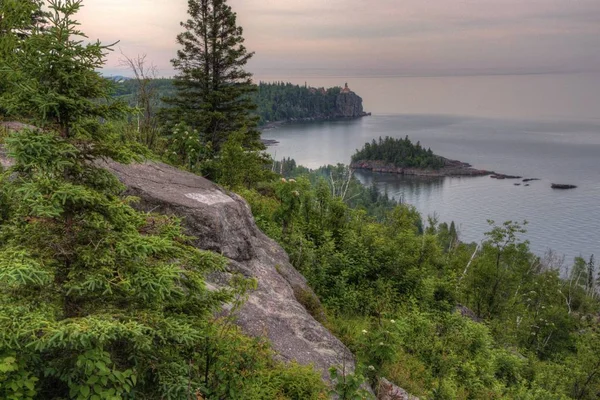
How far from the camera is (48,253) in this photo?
337 centimetres

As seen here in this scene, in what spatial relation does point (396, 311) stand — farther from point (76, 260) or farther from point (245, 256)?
point (76, 260)

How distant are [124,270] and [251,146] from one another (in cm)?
2327

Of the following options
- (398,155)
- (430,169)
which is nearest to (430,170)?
(430,169)

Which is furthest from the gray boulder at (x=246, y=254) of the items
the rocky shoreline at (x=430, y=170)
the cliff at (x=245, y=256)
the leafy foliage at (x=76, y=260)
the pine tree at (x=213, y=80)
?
the rocky shoreline at (x=430, y=170)

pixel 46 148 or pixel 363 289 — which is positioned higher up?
pixel 46 148

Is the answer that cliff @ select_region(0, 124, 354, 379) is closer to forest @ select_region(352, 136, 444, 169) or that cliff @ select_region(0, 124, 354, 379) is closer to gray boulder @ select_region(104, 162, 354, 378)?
gray boulder @ select_region(104, 162, 354, 378)

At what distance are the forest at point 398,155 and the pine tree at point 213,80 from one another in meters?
138

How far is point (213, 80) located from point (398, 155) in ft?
485

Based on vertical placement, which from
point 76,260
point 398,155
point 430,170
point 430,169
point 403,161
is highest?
point 76,260

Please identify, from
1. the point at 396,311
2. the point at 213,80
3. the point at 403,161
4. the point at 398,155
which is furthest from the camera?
the point at 398,155

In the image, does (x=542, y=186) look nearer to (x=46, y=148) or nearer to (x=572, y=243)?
(x=572, y=243)

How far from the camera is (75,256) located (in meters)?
3.51

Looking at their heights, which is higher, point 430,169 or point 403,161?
point 403,161

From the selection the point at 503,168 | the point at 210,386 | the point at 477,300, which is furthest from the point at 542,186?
the point at 210,386
